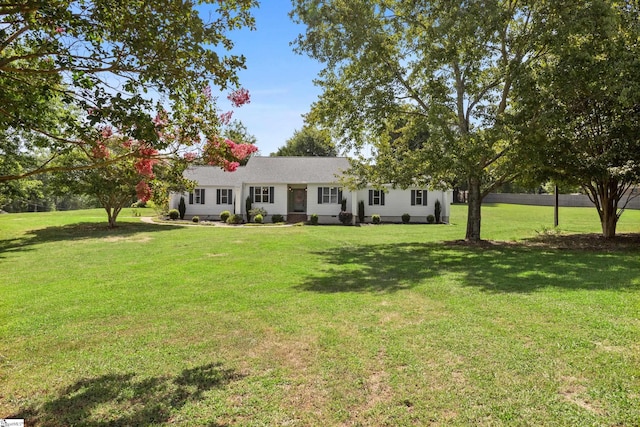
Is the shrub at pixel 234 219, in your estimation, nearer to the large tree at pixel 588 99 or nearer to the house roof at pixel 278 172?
the house roof at pixel 278 172

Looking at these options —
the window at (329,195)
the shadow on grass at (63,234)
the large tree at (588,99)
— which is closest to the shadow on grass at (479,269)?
the large tree at (588,99)

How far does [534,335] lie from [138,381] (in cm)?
466

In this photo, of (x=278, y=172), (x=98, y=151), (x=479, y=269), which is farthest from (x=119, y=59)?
(x=278, y=172)

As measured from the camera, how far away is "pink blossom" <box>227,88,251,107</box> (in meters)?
5.86

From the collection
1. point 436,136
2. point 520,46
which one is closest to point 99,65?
point 436,136

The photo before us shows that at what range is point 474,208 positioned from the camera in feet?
52.1

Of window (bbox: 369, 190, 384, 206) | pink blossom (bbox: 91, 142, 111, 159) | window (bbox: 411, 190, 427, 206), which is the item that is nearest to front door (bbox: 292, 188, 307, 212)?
window (bbox: 369, 190, 384, 206)

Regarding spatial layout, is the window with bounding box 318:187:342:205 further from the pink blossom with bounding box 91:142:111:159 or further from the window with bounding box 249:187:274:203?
the pink blossom with bounding box 91:142:111:159

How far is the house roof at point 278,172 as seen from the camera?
28266mm

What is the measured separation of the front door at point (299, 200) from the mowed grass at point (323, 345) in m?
20.1

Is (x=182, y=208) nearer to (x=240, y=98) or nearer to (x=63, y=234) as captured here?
(x=63, y=234)

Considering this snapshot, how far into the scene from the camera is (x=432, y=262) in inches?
438

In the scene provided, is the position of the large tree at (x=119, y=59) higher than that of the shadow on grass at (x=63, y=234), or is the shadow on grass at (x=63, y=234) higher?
the large tree at (x=119, y=59)

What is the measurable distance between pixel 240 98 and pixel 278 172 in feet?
77.4
